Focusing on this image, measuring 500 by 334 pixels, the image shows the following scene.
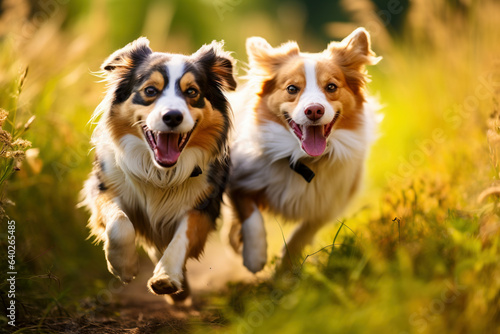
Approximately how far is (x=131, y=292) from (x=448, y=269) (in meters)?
2.93

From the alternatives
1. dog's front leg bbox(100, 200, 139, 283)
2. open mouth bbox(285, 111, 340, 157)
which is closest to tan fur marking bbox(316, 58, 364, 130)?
open mouth bbox(285, 111, 340, 157)

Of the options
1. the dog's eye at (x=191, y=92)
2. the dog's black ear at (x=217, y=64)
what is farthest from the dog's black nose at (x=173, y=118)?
the dog's black ear at (x=217, y=64)

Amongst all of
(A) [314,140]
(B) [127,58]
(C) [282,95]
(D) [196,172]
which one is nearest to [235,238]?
(D) [196,172]

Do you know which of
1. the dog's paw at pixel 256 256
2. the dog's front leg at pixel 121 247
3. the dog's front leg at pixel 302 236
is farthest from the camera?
the dog's front leg at pixel 302 236

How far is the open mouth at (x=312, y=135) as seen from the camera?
384 cm

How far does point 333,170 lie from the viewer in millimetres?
4242

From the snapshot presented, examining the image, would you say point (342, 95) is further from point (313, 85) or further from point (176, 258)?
point (176, 258)

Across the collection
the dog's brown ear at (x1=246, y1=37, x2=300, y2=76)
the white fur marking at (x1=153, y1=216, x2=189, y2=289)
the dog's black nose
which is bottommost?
the white fur marking at (x1=153, y1=216, x2=189, y2=289)

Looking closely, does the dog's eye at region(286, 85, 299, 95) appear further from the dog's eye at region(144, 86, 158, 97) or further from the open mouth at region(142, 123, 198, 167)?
the dog's eye at region(144, 86, 158, 97)

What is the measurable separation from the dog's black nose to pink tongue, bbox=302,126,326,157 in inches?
41.9

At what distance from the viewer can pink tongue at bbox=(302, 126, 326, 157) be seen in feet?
12.6

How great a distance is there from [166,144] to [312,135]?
1.11 meters

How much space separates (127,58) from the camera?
11.9 ft

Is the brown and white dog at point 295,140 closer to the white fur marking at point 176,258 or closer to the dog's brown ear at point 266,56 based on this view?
the dog's brown ear at point 266,56
